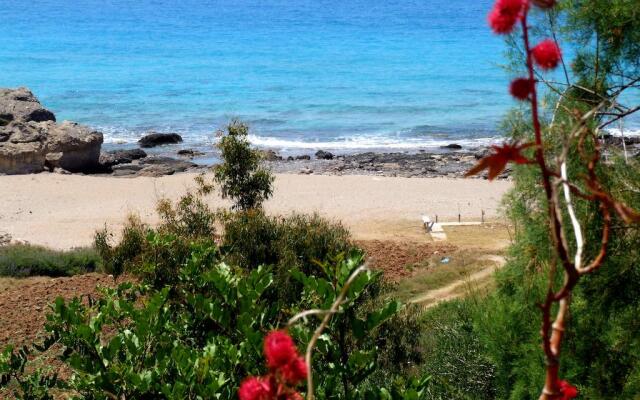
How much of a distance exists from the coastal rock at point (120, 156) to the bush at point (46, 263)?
59.5 feet

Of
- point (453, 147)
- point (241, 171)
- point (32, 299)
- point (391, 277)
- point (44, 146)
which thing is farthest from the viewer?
point (453, 147)

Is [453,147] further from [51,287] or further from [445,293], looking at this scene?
[51,287]

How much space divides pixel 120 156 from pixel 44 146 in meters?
4.17

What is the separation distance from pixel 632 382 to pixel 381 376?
3.62 metres

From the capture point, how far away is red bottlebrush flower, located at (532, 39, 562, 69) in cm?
152

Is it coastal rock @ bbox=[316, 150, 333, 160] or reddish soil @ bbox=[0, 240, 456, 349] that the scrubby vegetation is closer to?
reddish soil @ bbox=[0, 240, 456, 349]

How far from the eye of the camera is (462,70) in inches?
2813

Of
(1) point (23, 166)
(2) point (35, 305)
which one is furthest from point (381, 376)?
(1) point (23, 166)

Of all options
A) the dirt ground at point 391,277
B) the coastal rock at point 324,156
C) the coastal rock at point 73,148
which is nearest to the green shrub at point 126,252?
the dirt ground at point 391,277

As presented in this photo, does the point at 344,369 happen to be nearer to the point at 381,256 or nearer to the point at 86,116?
the point at 381,256

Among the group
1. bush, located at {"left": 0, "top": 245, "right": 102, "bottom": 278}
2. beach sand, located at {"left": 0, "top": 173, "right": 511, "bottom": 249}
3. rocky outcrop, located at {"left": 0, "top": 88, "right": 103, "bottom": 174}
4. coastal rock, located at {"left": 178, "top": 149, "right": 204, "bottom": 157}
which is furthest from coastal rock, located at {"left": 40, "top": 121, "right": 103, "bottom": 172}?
bush, located at {"left": 0, "top": 245, "right": 102, "bottom": 278}

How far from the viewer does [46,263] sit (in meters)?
17.8

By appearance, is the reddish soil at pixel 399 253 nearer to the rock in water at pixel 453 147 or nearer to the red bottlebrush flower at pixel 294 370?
the red bottlebrush flower at pixel 294 370

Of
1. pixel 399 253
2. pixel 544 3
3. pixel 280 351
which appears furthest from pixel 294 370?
pixel 399 253
